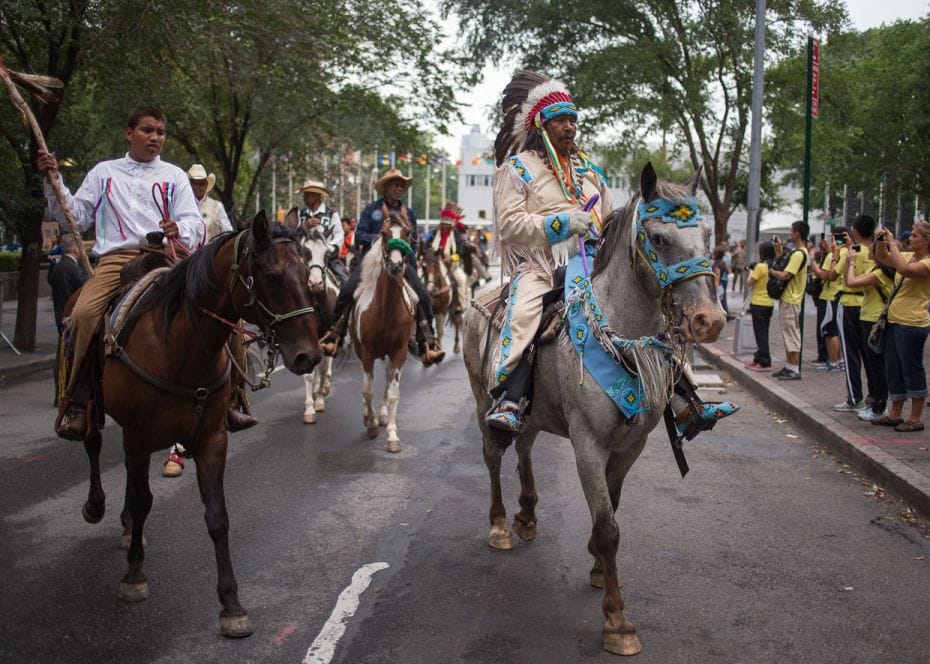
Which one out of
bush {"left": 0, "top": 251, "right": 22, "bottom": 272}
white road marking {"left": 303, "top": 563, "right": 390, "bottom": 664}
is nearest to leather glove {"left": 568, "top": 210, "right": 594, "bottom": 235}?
white road marking {"left": 303, "top": 563, "right": 390, "bottom": 664}

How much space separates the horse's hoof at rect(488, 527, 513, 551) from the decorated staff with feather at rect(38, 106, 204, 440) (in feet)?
8.63

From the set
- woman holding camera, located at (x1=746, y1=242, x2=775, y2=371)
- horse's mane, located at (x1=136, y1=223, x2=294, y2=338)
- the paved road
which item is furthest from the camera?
woman holding camera, located at (x1=746, y1=242, x2=775, y2=371)

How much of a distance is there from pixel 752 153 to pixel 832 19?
7126mm

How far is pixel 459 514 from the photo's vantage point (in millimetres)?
7184

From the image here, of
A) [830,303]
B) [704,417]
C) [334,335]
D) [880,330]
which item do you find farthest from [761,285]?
[704,417]

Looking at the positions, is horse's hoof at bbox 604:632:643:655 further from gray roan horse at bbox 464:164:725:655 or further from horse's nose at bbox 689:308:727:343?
horse's nose at bbox 689:308:727:343

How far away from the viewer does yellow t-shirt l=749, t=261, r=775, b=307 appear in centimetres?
1509

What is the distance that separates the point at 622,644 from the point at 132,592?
8.78 ft

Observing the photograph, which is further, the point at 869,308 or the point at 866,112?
the point at 866,112

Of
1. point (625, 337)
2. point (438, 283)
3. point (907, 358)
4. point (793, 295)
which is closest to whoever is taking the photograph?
point (625, 337)

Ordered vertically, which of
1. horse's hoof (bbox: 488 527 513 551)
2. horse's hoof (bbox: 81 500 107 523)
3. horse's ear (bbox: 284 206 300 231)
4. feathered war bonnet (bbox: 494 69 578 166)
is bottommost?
horse's hoof (bbox: 488 527 513 551)

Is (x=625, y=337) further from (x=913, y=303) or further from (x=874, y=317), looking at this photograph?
(x=874, y=317)

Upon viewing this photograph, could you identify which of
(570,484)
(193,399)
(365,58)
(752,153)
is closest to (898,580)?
(570,484)

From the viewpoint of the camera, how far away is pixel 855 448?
29.7 ft
